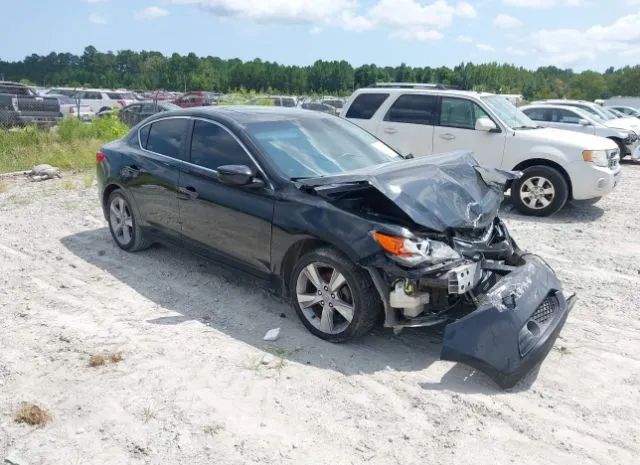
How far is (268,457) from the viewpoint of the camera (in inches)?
117

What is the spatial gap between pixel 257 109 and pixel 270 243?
1.75 m

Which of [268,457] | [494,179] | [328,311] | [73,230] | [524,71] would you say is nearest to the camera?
[268,457]

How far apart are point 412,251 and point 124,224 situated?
389cm

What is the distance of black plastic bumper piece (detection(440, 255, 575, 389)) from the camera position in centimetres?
352

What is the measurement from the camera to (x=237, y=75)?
3226 inches

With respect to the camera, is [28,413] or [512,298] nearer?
[28,413]

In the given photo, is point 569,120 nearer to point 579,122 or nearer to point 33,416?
point 579,122

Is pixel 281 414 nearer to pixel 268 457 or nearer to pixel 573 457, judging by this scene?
pixel 268 457

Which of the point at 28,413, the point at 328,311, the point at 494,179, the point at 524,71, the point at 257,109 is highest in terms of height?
the point at 524,71

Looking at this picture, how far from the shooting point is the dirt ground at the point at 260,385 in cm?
307

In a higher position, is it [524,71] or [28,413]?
[524,71]

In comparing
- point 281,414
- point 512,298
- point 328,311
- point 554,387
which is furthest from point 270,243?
point 554,387

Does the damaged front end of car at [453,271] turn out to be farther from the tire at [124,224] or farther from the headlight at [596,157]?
the headlight at [596,157]

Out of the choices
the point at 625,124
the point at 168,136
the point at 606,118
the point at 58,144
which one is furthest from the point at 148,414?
the point at 625,124
